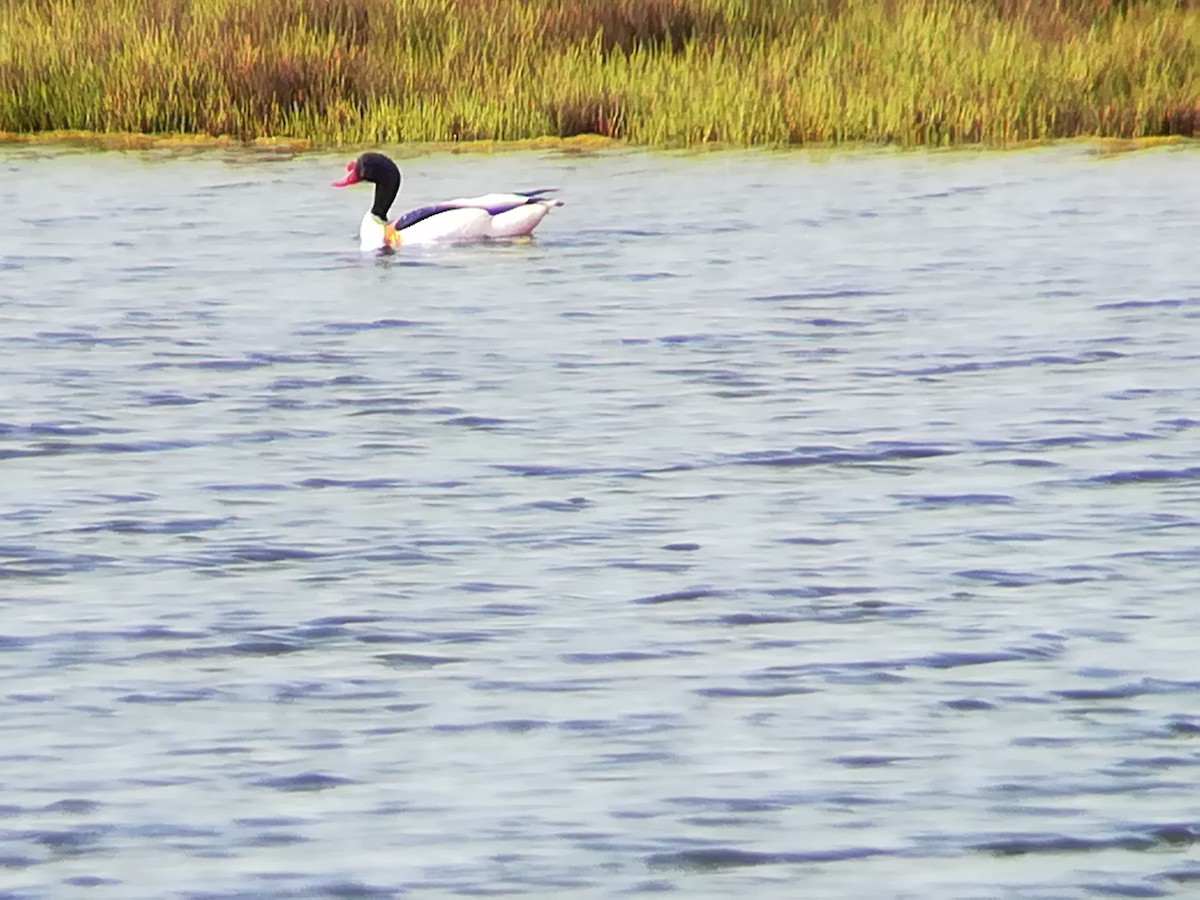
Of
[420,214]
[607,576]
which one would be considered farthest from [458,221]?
[607,576]

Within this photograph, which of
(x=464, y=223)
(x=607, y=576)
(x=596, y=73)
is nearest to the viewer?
(x=607, y=576)

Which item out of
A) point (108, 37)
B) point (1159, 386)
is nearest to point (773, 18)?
point (108, 37)

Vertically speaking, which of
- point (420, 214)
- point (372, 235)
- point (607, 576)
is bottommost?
point (372, 235)

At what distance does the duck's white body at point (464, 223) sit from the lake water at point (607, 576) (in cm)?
79

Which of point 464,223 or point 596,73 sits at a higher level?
point 596,73

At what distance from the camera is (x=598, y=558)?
8008mm

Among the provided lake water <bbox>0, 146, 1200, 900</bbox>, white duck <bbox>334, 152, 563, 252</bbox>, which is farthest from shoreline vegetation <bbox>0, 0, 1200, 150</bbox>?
lake water <bbox>0, 146, 1200, 900</bbox>

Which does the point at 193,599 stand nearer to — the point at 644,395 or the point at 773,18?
the point at 644,395

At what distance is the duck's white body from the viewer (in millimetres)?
16281

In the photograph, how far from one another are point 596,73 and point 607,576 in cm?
1405

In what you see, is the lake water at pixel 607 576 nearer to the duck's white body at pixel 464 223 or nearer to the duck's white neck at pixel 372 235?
the duck's white body at pixel 464 223

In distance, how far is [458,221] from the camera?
1664cm

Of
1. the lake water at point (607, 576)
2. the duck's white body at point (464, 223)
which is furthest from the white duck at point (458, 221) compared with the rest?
the lake water at point (607, 576)

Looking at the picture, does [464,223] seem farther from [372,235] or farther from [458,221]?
[372,235]
